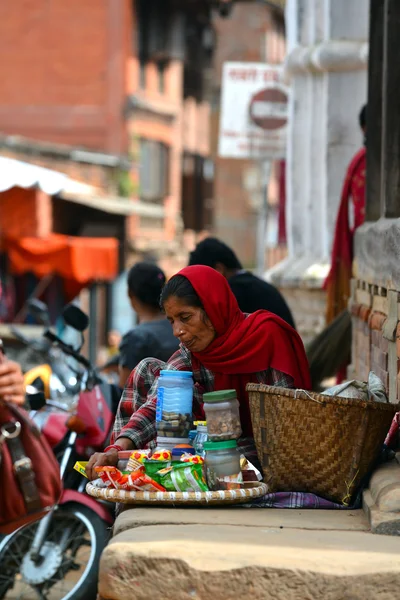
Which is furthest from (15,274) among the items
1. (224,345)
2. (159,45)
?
(224,345)

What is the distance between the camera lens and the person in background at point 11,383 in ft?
13.2

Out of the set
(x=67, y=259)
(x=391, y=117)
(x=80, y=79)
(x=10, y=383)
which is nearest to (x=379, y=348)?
(x=391, y=117)

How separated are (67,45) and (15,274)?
28.1 ft

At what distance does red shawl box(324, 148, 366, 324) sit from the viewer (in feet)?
23.9

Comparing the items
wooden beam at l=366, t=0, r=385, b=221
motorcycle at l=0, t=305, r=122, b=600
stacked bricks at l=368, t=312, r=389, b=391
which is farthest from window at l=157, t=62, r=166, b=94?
stacked bricks at l=368, t=312, r=389, b=391

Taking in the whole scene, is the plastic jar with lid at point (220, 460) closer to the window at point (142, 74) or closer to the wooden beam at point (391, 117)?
the wooden beam at point (391, 117)

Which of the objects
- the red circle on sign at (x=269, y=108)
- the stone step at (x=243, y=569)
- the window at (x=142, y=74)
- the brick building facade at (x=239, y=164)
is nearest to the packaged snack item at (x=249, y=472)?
the stone step at (x=243, y=569)

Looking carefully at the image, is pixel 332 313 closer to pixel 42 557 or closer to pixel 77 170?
pixel 42 557

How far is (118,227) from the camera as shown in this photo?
29.2 m

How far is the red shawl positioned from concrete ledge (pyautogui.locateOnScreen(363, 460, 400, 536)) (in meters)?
3.37

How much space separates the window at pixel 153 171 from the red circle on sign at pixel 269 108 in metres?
17.2

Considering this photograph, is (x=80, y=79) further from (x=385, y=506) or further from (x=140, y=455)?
(x=385, y=506)

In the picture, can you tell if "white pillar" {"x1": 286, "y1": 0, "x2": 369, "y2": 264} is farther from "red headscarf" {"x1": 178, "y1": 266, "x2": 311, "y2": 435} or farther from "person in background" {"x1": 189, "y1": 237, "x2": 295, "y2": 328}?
"red headscarf" {"x1": 178, "y1": 266, "x2": 311, "y2": 435}

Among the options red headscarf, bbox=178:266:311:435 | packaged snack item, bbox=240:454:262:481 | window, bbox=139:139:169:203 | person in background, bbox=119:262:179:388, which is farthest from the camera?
window, bbox=139:139:169:203
